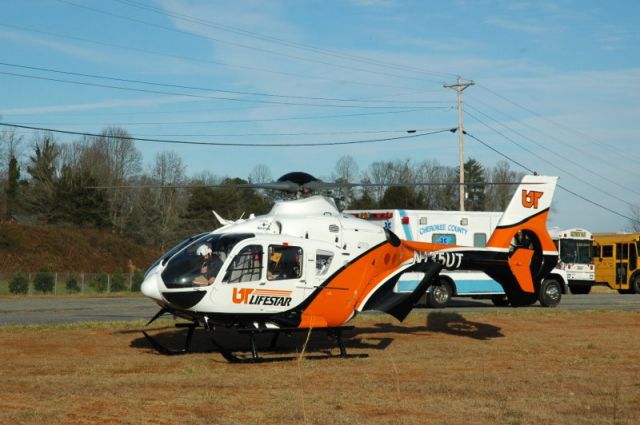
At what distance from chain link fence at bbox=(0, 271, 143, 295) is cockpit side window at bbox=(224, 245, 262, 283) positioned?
2793cm

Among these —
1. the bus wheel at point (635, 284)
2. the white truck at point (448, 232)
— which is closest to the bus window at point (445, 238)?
the white truck at point (448, 232)

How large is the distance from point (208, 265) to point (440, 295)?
577 inches

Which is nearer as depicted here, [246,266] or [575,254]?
[246,266]

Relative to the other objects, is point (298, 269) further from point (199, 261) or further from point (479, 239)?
point (479, 239)

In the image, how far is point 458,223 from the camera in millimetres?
28250

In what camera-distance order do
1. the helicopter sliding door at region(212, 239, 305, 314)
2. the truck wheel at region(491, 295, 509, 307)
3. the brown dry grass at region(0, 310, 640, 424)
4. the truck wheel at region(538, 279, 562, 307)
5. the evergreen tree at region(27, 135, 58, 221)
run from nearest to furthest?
the brown dry grass at region(0, 310, 640, 424) < the helicopter sliding door at region(212, 239, 305, 314) < the truck wheel at region(538, 279, 562, 307) < the truck wheel at region(491, 295, 509, 307) < the evergreen tree at region(27, 135, 58, 221)

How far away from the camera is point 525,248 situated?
1823 centimetres

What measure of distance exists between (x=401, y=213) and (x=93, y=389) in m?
17.2

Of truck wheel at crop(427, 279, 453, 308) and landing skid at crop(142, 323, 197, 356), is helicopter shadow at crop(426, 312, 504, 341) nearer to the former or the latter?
truck wheel at crop(427, 279, 453, 308)

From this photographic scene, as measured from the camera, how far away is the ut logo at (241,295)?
14.4m

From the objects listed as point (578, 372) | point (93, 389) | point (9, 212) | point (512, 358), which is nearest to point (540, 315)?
point (512, 358)

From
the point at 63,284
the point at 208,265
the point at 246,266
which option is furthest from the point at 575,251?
the point at 63,284

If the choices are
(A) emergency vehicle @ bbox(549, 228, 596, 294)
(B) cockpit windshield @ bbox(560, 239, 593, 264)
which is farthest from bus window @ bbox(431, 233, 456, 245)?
(B) cockpit windshield @ bbox(560, 239, 593, 264)

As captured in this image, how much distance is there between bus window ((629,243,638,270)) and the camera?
132 ft
